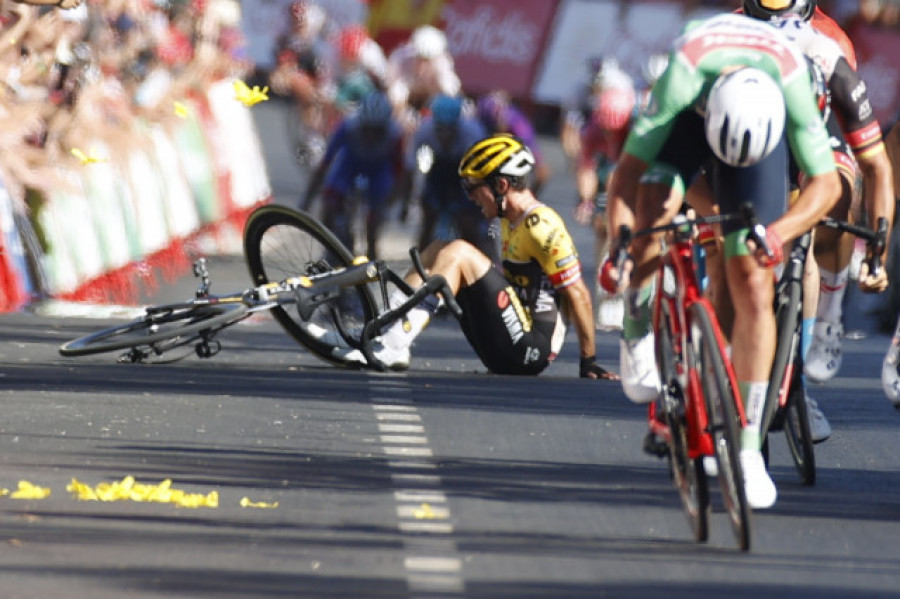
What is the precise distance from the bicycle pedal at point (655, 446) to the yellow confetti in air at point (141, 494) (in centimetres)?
143

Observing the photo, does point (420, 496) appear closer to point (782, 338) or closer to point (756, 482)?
point (756, 482)

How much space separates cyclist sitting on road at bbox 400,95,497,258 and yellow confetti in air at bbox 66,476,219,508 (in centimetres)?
839

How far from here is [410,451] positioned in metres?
10.2

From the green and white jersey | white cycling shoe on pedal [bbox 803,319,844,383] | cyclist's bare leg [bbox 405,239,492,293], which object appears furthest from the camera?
cyclist's bare leg [bbox 405,239,492,293]

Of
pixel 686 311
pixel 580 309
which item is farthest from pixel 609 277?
pixel 580 309

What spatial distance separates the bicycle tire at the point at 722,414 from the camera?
7.69m

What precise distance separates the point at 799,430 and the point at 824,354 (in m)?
1.92

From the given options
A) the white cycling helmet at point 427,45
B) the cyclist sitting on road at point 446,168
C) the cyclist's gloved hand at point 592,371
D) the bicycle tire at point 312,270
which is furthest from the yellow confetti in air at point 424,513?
the white cycling helmet at point 427,45

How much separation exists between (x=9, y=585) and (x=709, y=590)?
6.34ft

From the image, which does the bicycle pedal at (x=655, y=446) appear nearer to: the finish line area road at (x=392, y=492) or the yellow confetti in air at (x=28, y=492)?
the finish line area road at (x=392, y=492)

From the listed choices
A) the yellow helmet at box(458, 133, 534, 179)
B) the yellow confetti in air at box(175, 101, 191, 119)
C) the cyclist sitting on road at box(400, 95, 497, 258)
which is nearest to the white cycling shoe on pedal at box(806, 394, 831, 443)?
the yellow helmet at box(458, 133, 534, 179)

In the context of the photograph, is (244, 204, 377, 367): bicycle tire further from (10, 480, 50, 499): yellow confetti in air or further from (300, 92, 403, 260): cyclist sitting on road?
(300, 92, 403, 260): cyclist sitting on road

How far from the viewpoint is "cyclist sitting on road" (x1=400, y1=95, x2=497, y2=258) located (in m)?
17.1

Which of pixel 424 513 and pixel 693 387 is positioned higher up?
pixel 693 387
